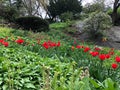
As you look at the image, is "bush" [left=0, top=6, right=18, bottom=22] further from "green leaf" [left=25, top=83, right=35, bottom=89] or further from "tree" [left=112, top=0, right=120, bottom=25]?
"green leaf" [left=25, top=83, right=35, bottom=89]

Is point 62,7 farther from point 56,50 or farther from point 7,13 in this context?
point 56,50

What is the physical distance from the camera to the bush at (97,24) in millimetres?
16359

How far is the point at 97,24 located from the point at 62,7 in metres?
9.66

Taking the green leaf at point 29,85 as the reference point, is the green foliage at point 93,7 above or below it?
above

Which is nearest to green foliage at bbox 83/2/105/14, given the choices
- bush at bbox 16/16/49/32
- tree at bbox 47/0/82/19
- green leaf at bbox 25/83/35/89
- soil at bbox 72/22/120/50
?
tree at bbox 47/0/82/19

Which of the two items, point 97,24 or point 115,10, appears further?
point 115,10

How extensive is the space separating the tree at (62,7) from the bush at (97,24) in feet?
29.5

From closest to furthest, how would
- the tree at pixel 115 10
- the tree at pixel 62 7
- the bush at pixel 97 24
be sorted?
the bush at pixel 97 24 < the tree at pixel 115 10 < the tree at pixel 62 7

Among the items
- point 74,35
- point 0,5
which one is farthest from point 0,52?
point 0,5

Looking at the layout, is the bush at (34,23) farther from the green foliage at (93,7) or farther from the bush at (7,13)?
the green foliage at (93,7)

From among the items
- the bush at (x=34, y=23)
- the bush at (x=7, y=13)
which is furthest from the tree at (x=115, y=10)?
the bush at (x=7, y=13)

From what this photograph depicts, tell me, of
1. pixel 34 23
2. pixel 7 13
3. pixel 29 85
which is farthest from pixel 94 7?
pixel 29 85

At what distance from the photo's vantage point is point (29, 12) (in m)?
23.0

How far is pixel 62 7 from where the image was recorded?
25.6 metres
